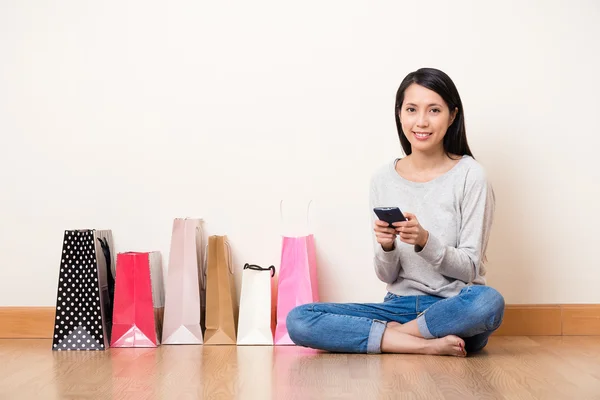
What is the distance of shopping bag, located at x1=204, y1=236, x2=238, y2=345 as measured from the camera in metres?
2.62

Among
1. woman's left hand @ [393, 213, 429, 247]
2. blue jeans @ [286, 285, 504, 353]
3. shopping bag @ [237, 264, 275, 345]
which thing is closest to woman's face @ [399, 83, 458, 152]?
woman's left hand @ [393, 213, 429, 247]

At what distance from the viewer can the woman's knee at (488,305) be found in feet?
7.13

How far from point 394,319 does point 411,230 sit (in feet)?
1.18

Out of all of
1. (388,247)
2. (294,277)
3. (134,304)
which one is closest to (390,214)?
(388,247)

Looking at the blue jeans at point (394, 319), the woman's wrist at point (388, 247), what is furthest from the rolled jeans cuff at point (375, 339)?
the woman's wrist at point (388, 247)

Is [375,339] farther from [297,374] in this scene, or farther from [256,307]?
[256,307]

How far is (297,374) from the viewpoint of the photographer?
204 centimetres

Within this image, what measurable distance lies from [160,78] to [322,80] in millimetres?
586

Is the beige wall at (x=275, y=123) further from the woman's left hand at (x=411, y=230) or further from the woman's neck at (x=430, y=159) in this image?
the woman's left hand at (x=411, y=230)

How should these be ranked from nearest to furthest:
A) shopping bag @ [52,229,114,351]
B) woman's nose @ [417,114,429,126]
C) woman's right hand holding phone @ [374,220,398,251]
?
1. woman's right hand holding phone @ [374,220,398,251]
2. woman's nose @ [417,114,429,126]
3. shopping bag @ [52,229,114,351]

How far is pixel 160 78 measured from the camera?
2.83 metres

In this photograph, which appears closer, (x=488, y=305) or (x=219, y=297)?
(x=488, y=305)

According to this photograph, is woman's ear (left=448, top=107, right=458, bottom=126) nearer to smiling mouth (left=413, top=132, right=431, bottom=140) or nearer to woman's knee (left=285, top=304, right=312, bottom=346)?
smiling mouth (left=413, top=132, right=431, bottom=140)

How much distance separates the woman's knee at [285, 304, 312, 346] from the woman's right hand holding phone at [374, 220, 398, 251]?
0.31 m
